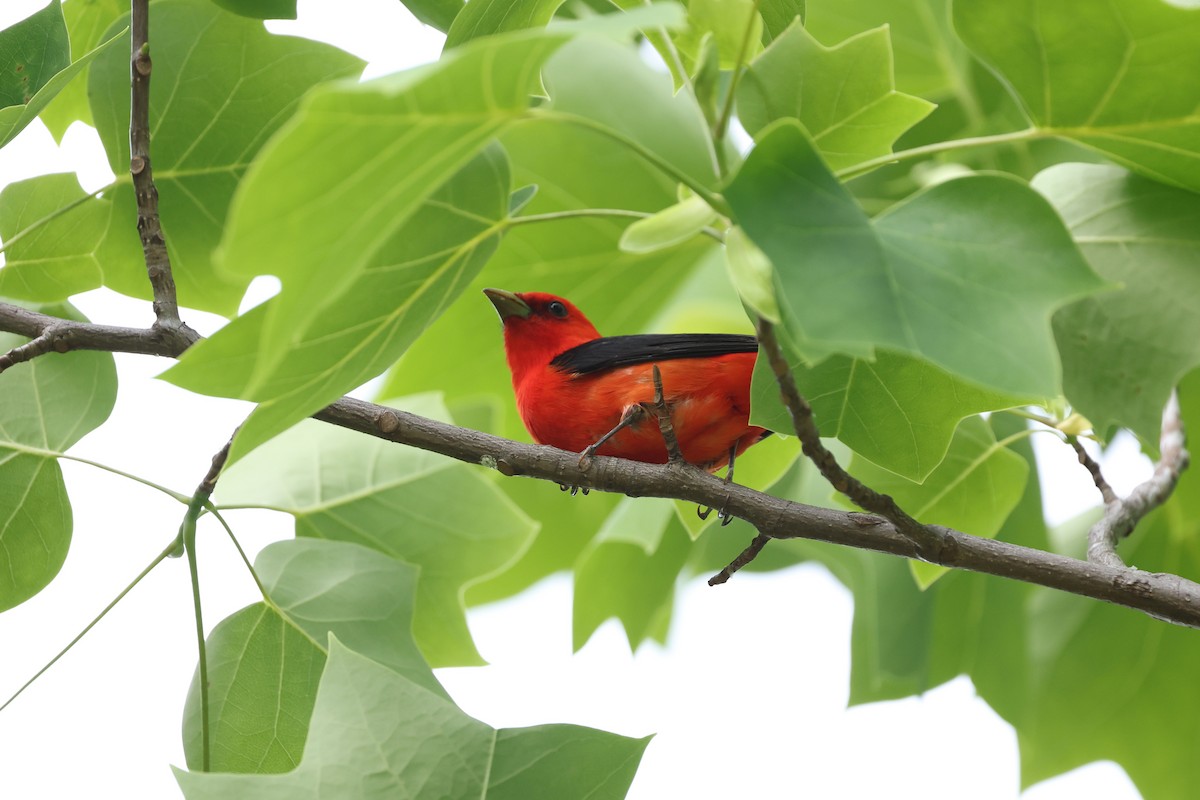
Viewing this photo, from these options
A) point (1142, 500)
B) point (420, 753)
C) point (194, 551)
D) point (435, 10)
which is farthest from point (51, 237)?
point (1142, 500)

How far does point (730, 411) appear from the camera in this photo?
8.33ft

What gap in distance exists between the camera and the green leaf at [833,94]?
1530mm

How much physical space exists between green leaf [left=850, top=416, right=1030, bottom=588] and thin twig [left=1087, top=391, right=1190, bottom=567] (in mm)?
174

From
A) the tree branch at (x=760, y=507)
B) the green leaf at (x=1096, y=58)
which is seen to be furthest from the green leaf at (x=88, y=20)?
the green leaf at (x=1096, y=58)

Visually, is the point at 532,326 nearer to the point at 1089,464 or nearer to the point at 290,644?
the point at 290,644

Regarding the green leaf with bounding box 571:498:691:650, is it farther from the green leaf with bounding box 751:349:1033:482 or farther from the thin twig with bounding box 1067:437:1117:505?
the green leaf with bounding box 751:349:1033:482

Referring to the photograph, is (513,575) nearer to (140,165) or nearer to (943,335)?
(140,165)

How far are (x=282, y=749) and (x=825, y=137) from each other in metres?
1.49

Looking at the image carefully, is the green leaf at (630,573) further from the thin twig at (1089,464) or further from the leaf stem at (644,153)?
the leaf stem at (644,153)

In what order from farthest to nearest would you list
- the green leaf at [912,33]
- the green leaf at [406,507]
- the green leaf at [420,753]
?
the green leaf at [912,33]
the green leaf at [406,507]
the green leaf at [420,753]

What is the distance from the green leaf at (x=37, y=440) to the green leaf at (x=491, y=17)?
3.15 ft

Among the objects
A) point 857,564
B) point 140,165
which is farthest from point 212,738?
point 857,564

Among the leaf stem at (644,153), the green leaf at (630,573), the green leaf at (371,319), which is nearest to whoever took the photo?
the leaf stem at (644,153)

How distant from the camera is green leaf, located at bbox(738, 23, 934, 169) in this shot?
1530mm
